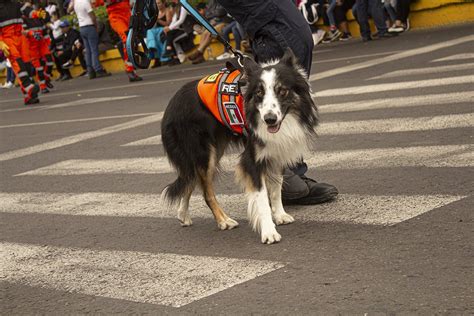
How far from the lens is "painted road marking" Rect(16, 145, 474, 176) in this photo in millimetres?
7141

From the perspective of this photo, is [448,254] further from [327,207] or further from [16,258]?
[16,258]

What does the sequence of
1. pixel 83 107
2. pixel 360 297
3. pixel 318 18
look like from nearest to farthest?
pixel 360 297 < pixel 83 107 < pixel 318 18

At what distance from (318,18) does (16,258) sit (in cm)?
1486

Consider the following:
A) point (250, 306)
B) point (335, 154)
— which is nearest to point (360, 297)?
Answer: point (250, 306)

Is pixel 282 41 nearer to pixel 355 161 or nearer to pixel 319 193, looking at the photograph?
pixel 319 193

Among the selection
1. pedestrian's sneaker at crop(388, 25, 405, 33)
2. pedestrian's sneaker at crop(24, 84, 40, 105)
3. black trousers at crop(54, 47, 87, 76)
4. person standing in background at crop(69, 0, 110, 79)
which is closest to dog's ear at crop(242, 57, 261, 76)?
pedestrian's sneaker at crop(388, 25, 405, 33)

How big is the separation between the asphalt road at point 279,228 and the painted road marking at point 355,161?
2 centimetres

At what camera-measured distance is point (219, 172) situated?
6215 mm

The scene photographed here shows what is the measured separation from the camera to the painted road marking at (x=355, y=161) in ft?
23.4

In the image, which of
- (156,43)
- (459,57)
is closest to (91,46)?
(156,43)

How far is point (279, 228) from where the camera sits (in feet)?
19.4

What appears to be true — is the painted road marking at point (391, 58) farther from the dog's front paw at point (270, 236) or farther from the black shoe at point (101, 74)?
the black shoe at point (101, 74)

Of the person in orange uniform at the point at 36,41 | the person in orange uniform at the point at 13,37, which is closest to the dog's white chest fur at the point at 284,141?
the person in orange uniform at the point at 13,37

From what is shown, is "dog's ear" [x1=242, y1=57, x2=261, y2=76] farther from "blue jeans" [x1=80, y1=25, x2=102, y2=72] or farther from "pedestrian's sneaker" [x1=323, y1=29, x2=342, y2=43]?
"blue jeans" [x1=80, y1=25, x2=102, y2=72]
